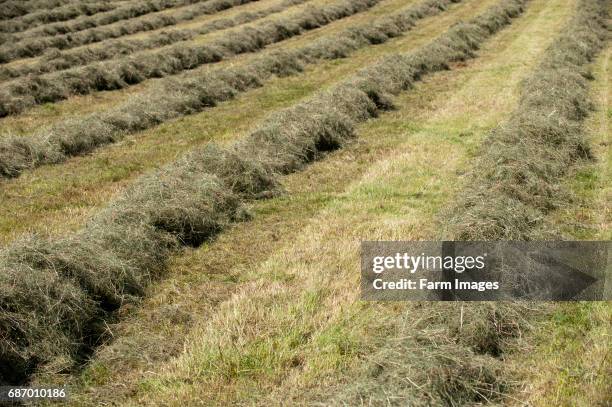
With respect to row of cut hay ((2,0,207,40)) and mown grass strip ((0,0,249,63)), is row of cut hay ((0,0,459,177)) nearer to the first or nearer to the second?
mown grass strip ((0,0,249,63))

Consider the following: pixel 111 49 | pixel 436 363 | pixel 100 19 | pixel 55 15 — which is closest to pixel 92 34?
pixel 100 19

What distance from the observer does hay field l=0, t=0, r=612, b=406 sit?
5047 mm

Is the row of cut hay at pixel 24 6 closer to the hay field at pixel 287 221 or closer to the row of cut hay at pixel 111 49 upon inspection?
the row of cut hay at pixel 111 49

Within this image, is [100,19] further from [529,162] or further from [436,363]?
[436,363]

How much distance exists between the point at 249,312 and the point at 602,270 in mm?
4207

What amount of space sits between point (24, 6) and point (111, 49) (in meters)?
14.7

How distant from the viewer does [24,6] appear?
33.1 metres

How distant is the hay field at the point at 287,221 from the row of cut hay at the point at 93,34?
5.66 m

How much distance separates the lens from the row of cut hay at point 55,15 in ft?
96.9

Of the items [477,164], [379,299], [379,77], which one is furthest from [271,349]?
[379,77]

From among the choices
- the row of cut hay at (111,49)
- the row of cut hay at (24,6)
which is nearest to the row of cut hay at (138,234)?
the row of cut hay at (111,49)

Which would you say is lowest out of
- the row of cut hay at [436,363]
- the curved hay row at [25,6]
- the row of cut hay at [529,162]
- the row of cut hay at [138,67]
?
the row of cut hay at [436,363]

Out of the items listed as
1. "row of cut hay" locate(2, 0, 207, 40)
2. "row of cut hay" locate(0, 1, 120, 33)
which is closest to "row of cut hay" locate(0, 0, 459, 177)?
"row of cut hay" locate(2, 0, 207, 40)

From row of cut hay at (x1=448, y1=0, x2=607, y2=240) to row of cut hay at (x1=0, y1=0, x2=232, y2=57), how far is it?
791 inches
